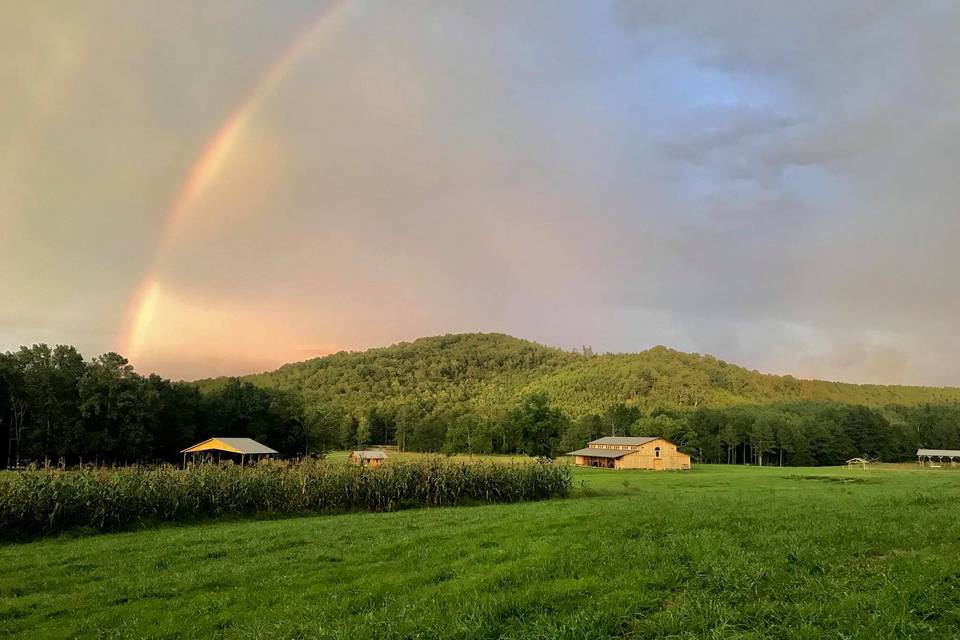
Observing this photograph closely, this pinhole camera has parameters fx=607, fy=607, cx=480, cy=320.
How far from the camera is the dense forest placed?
57594mm

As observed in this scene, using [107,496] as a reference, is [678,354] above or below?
above

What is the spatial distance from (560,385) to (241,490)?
154060 millimetres

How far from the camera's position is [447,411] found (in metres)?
141

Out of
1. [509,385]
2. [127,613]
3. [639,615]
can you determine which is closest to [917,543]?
[639,615]

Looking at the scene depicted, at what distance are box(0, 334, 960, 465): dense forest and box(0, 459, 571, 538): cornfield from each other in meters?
43.2

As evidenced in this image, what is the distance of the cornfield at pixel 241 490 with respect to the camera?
1755 centimetres

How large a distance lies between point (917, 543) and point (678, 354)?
197 m

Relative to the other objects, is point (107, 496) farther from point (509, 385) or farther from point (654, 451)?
point (509, 385)

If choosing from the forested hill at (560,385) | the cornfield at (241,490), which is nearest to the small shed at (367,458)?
the cornfield at (241,490)

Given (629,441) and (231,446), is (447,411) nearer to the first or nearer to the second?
(629,441)

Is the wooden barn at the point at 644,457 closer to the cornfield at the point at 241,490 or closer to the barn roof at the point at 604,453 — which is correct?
the barn roof at the point at 604,453

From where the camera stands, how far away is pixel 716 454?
11019 cm

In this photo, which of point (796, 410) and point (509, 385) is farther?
point (509, 385)

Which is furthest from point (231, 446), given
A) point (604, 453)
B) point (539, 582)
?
point (539, 582)
